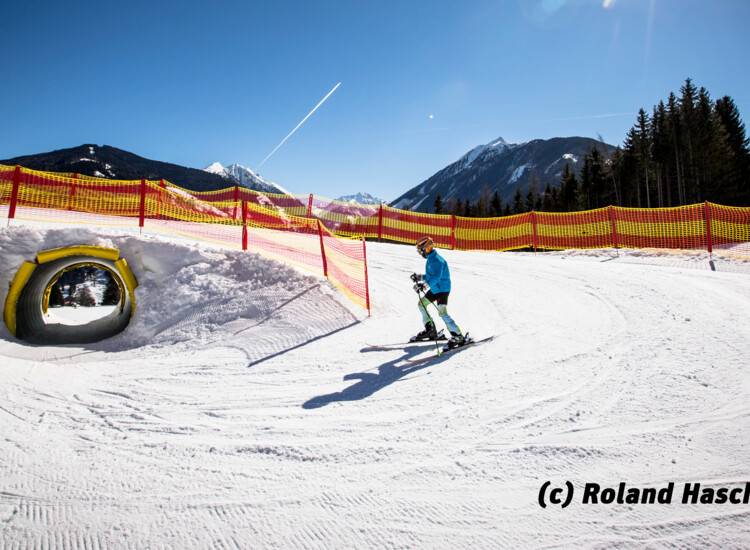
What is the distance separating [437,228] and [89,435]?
59.5 ft

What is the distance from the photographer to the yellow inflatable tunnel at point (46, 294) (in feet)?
23.8

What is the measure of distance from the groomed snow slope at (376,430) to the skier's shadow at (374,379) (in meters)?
0.03

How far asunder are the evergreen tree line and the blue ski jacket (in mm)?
39939

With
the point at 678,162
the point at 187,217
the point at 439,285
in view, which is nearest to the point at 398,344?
the point at 439,285

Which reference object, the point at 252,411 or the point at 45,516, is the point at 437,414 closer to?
the point at 252,411

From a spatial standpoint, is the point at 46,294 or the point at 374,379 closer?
the point at 374,379

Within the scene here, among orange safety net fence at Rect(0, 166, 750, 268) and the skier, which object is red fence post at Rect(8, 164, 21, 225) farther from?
the skier

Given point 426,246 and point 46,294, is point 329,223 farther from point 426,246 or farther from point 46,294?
point 426,246

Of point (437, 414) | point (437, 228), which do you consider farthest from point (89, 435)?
point (437, 228)

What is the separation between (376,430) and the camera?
316 centimetres

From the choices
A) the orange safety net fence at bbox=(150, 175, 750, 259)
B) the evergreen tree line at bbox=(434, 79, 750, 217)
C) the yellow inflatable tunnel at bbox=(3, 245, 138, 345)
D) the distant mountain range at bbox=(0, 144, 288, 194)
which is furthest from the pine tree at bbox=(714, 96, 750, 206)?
the distant mountain range at bbox=(0, 144, 288, 194)

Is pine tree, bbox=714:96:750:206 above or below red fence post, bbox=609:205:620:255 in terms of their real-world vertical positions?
above

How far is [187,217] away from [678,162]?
4355cm

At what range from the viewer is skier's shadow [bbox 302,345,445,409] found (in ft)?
12.9
